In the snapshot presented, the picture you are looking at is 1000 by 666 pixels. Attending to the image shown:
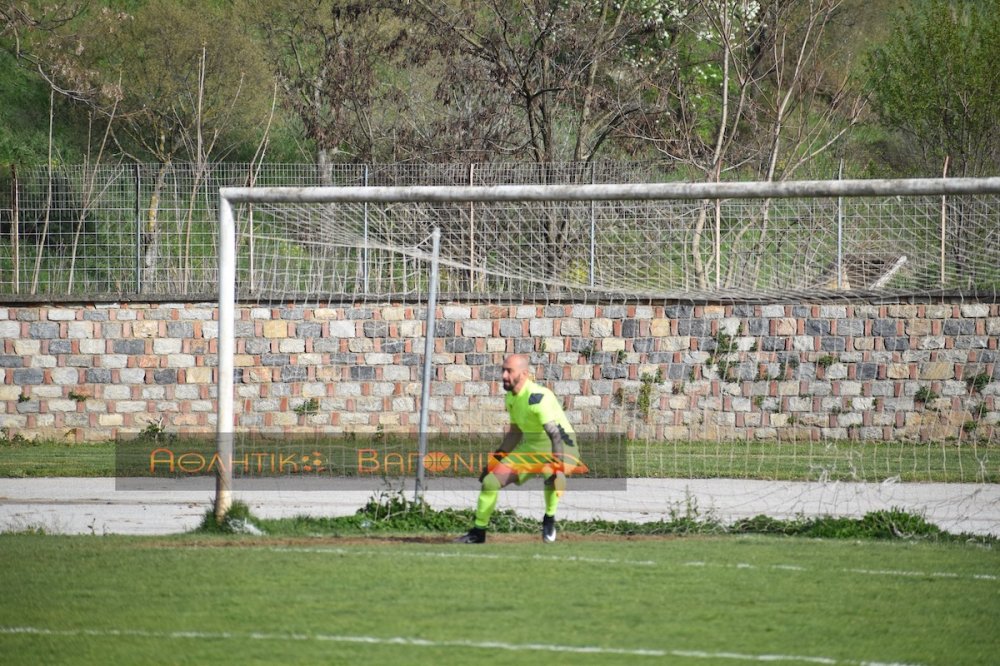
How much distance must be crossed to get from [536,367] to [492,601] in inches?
375

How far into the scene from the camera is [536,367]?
661 inches

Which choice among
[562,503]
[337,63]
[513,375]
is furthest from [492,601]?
[337,63]

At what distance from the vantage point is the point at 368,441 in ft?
51.8

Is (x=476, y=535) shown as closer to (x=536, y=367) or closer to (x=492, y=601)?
(x=492, y=601)

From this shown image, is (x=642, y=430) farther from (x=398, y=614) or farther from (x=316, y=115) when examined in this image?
(x=316, y=115)

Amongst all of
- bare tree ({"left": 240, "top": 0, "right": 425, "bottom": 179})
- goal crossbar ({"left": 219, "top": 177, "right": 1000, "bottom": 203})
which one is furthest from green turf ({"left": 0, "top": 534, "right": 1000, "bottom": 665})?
bare tree ({"left": 240, "top": 0, "right": 425, "bottom": 179})

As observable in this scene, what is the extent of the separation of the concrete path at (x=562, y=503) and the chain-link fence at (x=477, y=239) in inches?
109

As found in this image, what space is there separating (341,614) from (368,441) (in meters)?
8.76

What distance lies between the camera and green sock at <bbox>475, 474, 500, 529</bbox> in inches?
365

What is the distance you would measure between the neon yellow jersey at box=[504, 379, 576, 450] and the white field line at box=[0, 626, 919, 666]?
313 cm

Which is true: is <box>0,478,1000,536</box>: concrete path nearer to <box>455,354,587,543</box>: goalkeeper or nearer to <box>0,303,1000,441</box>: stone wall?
<box>455,354,587,543</box>: goalkeeper

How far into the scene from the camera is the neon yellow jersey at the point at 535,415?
941cm

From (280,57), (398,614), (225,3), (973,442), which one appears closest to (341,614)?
(398,614)

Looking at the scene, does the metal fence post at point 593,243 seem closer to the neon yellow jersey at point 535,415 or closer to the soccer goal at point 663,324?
the soccer goal at point 663,324
